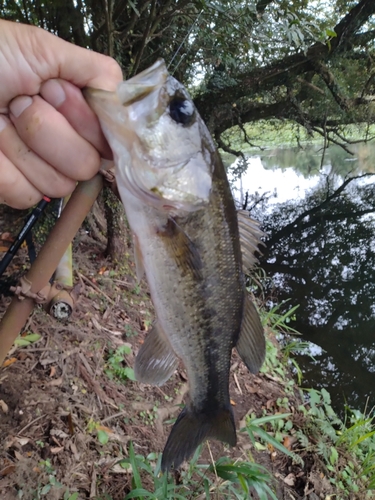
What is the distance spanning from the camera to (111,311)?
416 cm

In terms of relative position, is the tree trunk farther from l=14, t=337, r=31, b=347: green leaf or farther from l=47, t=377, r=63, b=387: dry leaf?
l=47, t=377, r=63, b=387: dry leaf

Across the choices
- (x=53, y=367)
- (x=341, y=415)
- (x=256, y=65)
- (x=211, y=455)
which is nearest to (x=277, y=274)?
(x=341, y=415)

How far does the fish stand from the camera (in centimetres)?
139

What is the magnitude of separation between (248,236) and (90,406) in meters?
1.99

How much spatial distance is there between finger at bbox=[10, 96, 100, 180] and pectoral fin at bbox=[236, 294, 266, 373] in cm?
105

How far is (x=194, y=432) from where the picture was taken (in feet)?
6.46

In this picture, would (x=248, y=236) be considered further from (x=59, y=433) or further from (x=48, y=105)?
(x=59, y=433)

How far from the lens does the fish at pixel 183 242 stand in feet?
4.55

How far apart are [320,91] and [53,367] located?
9442 millimetres

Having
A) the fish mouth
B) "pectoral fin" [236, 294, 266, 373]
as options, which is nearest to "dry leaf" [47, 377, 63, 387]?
"pectoral fin" [236, 294, 266, 373]

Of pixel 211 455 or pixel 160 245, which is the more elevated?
pixel 160 245

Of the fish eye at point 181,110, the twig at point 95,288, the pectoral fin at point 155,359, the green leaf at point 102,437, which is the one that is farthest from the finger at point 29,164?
the twig at point 95,288

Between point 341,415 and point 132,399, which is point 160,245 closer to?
point 132,399

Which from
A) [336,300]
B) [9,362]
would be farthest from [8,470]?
[336,300]
